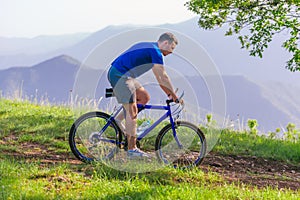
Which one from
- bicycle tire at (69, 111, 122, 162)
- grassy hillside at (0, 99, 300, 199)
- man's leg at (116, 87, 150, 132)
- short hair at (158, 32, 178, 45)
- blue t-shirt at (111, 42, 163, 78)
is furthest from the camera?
bicycle tire at (69, 111, 122, 162)

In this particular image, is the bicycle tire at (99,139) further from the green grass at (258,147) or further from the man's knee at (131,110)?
the green grass at (258,147)

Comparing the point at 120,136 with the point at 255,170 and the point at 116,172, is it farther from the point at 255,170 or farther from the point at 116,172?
the point at 255,170

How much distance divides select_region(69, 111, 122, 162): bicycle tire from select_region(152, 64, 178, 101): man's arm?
3.50 feet

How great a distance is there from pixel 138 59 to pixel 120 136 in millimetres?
1395

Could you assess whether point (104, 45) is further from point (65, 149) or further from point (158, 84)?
point (65, 149)

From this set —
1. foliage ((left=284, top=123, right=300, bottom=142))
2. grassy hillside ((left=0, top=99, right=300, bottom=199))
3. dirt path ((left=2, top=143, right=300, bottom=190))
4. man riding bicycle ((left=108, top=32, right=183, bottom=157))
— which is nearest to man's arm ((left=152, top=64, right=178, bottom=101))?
man riding bicycle ((left=108, top=32, right=183, bottom=157))

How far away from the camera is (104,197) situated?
500 cm

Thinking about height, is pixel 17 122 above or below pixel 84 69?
below

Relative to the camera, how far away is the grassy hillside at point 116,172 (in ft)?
17.1

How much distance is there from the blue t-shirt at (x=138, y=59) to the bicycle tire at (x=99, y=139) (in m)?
0.93

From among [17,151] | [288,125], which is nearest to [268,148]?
[288,125]

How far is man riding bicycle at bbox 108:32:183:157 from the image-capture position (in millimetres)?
6367

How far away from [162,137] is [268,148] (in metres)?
3.51

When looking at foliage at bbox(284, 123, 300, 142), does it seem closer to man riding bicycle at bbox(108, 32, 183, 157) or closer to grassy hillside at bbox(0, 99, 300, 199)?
grassy hillside at bbox(0, 99, 300, 199)
